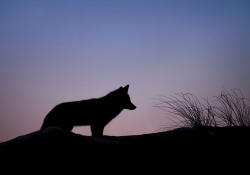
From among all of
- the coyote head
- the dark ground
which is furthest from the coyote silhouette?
the dark ground

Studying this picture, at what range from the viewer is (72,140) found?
121 centimetres

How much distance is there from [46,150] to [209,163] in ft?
3.23

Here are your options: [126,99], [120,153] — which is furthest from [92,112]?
[120,153]

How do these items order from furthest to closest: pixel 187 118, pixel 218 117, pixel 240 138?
pixel 187 118
pixel 218 117
pixel 240 138

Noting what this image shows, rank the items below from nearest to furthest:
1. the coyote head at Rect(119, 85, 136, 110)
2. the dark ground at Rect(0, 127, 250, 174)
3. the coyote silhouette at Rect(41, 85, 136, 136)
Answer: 1. the dark ground at Rect(0, 127, 250, 174)
2. the coyote silhouette at Rect(41, 85, 136, 136)
3. the coyote head at Rect(119, 85, 136, 110)

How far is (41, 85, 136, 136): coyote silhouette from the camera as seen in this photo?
5059 mm

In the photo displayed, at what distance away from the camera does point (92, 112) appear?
5.50 metres

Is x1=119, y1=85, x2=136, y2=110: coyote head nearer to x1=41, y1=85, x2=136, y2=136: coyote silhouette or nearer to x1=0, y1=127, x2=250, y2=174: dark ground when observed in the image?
x1=41, y1=85, x2=136, y2=136: coyote silhouette

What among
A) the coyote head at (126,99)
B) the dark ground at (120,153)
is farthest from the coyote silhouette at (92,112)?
the dark ground at (120,153)

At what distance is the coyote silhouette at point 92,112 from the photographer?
16.6 ft

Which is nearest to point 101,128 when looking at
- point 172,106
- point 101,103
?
point 101,103

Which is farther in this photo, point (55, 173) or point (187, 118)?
point (187, 118)

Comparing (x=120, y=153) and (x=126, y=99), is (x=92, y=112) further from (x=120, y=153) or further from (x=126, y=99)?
(x=120, y=153)

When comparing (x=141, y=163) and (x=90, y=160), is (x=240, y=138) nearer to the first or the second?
(x=141, y=163)
